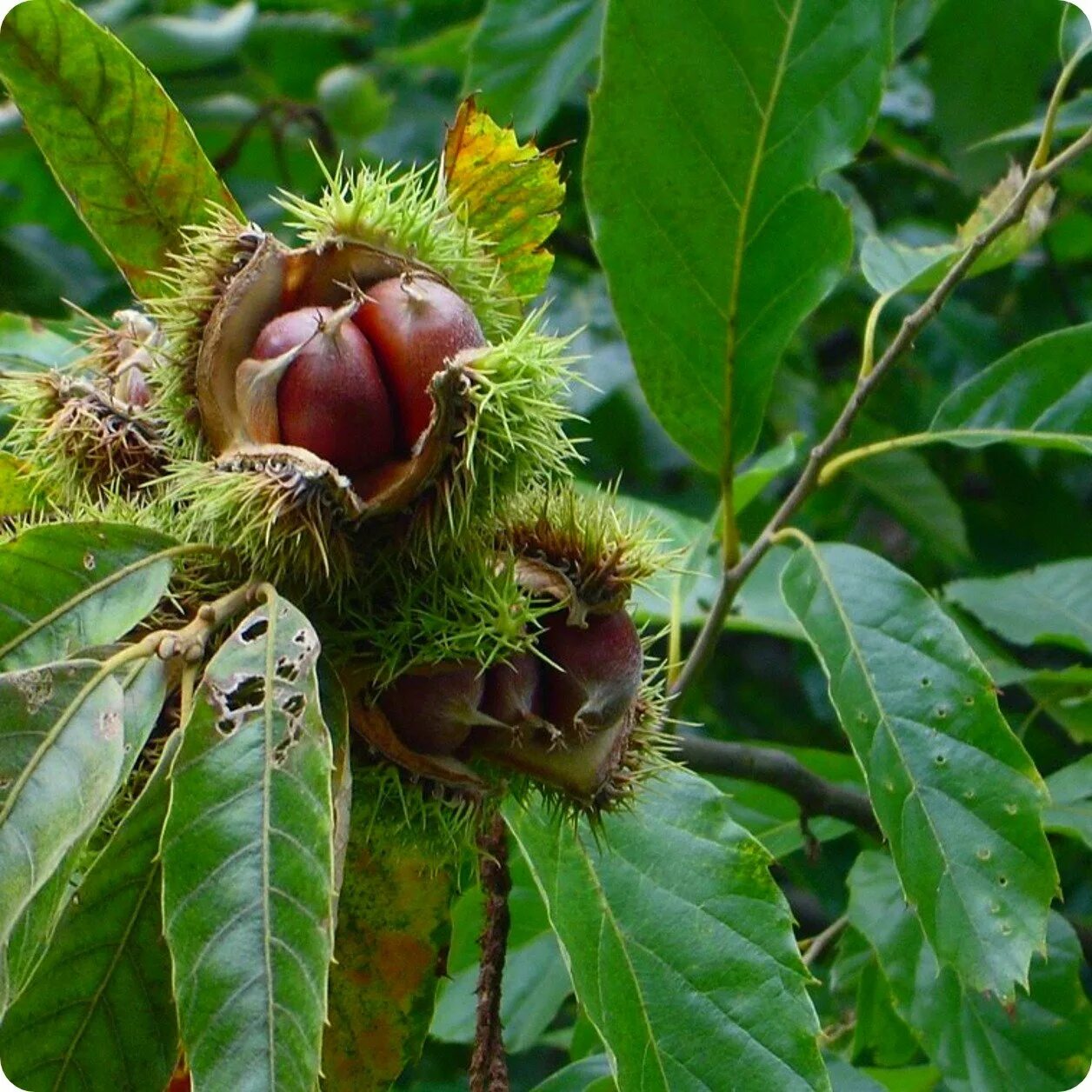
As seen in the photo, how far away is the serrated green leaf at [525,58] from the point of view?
2.29m

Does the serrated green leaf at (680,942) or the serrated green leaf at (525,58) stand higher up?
the serrated green leaf at (525,58)

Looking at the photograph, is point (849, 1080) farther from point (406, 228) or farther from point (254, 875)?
point (406, 228)

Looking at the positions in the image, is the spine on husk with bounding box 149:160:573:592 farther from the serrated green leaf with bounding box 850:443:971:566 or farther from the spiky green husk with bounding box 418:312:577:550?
the serrated green leaf with bounding box 850:443:971:566

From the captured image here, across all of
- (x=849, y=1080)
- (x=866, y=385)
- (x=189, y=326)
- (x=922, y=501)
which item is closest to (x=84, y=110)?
(x=189, y=326)

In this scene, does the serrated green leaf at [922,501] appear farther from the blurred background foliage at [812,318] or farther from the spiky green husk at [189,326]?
the spiky green husk at [189,326]

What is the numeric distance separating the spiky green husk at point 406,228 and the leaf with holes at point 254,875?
0.30 m

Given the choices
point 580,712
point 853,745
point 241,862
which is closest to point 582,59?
point 853,745

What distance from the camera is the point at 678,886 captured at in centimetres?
124

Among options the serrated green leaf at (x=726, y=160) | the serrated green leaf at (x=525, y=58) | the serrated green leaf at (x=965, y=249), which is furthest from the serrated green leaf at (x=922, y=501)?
the serrated green leaf at (x=726, y=160)

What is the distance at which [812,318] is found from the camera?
127 inches

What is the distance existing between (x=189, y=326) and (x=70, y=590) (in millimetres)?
214

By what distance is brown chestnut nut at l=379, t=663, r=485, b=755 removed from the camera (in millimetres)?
1005

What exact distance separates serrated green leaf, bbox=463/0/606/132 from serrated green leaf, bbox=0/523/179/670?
1456mm

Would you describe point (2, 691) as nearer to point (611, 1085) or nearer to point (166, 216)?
point (166, 216)
